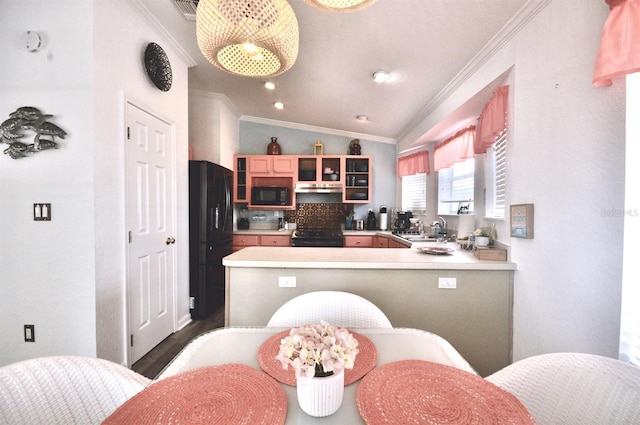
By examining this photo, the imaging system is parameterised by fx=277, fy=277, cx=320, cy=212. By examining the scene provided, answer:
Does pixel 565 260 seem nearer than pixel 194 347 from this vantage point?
No

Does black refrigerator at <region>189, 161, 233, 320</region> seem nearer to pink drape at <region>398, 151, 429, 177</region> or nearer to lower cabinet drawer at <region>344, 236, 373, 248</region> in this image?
lower cabinet drawer at <region>344, 236, 373, 248</region>

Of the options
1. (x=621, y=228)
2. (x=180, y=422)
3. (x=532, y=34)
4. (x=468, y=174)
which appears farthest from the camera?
(x=468, y=174)

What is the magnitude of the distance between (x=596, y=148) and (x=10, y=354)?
351cm

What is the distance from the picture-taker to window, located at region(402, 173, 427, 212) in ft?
13.8

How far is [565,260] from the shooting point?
145cm

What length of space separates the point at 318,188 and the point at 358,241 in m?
1.09

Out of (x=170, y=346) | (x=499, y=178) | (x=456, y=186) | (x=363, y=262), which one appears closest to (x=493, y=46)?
(x=499, y=178)

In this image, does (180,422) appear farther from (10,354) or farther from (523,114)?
(523,114)

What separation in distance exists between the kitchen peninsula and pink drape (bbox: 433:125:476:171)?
1445 mm

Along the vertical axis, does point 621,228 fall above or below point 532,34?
below

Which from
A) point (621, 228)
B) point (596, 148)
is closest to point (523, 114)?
point (596, 148)

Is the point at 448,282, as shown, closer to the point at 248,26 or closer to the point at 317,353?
the point at 317,353

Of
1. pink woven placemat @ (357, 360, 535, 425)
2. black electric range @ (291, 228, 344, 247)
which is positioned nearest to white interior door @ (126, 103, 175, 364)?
black electric range @ (291, 228, 344, 247)

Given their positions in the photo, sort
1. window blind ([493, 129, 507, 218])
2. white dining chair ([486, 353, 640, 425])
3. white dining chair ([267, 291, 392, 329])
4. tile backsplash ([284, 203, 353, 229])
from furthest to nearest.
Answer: tile backsplash ([284, 203, 353, 229]) → window blind ([493, 129, 507, 218]) → white dining chair ([267, 291, 392, 329]) → white dining chair ([486, 353, 640, 425])
